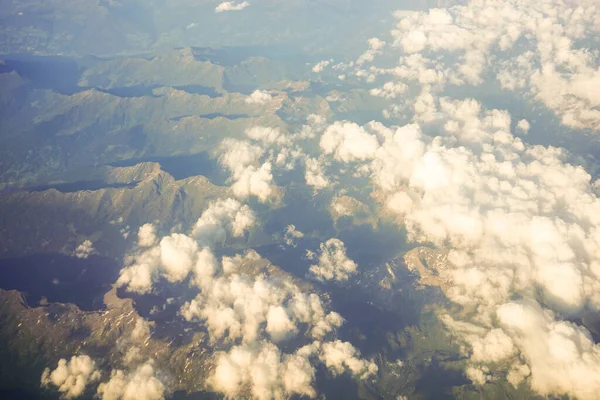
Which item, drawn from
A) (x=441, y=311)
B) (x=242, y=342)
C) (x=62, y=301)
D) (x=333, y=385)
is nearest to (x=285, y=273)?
(x=242, y=342)

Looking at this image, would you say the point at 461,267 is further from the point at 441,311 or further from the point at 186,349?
the point at 186,349

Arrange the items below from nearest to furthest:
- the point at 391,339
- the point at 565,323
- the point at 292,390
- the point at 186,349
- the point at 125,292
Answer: the point at 565,323 < the point at 292,390 < the point at 186,349 < the point at 391,339 < the point at 125,292

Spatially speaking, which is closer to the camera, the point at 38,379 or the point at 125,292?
the point at 38,379

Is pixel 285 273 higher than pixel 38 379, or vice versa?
pixel 285 273

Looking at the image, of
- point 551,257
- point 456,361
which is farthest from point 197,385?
point 551,257

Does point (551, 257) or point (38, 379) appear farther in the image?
point (38, 379)

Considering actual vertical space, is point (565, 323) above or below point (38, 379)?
above

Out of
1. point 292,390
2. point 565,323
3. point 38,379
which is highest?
point 565,323

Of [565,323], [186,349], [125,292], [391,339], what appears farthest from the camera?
[125,292]

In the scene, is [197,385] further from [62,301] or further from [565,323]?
[565,323]
